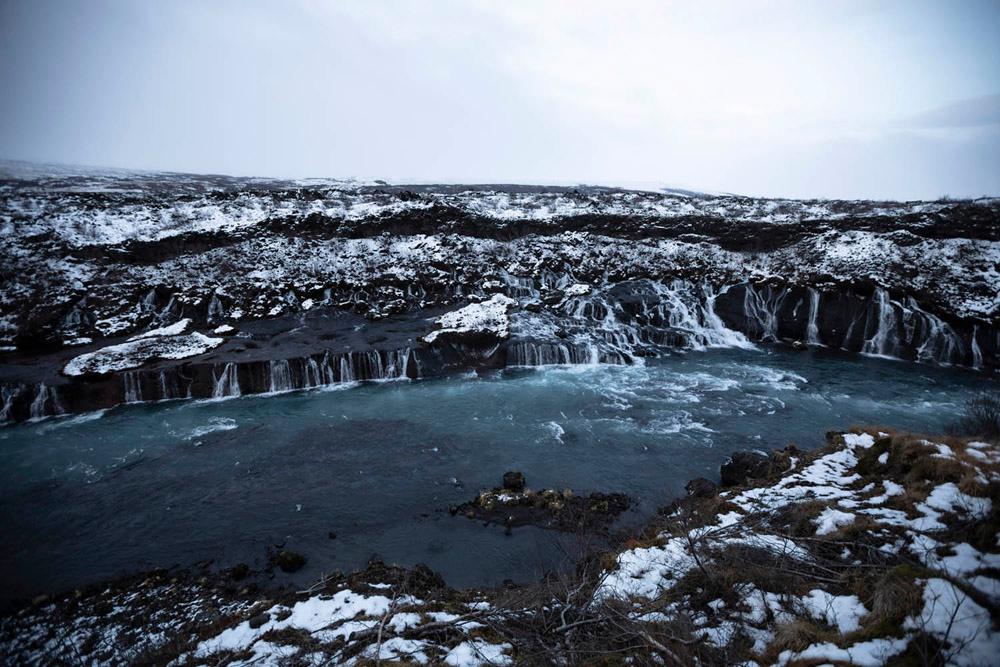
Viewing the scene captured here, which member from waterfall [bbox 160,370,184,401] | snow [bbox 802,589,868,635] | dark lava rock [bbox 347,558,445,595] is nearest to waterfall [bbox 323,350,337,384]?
waterfall [bbox 160,370,184,401]

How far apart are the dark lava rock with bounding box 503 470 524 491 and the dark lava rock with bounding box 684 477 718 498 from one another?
404 cm

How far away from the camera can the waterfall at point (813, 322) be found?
890 inches

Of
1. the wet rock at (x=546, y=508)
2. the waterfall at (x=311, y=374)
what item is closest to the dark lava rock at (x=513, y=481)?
the wet rock at (x=546, y=508)

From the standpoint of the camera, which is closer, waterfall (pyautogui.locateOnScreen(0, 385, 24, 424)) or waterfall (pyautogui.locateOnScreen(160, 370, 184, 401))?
waterfall (pyautogui.locateOnScreen(0, 385, 24, 424))

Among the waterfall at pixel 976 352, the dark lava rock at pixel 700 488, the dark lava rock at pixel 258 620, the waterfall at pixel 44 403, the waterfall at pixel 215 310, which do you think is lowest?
the waterfall at pixel 44 403

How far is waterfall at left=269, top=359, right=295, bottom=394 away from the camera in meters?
17.8

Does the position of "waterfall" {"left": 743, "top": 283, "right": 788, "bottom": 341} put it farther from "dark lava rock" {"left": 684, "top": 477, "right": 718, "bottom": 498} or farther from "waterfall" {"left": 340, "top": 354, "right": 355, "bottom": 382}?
"waterfall" {"left": 340, "top": 354, "right": 355, "bottom": 382}

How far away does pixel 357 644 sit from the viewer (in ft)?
16.5

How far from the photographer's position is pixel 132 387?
1667 centimetres

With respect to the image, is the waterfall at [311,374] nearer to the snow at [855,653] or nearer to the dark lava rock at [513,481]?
the dark lava rock at [513,481]

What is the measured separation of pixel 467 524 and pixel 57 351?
20.6 metres

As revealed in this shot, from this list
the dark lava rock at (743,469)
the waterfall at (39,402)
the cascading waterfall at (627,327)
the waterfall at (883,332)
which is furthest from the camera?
the waterfall at (883,332)

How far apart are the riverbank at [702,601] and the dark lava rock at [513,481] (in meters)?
3.51

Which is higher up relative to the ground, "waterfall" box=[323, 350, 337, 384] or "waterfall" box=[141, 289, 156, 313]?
"waterfall" box=[141, 289, 156, 313]
